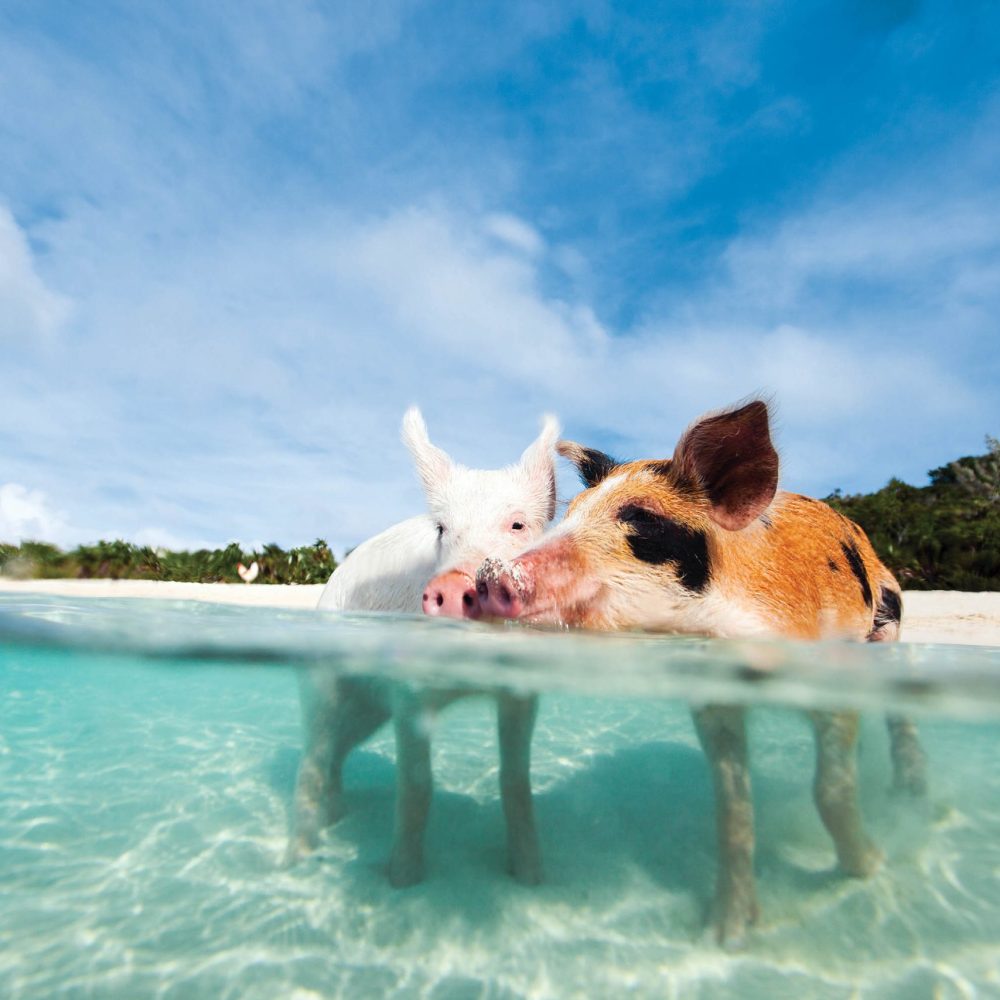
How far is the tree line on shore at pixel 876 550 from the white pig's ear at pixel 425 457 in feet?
39.1

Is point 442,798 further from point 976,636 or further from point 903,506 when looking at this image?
point 903,506

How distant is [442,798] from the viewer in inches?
167

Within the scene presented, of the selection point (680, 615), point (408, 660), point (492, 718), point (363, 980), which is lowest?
point (363, 980)

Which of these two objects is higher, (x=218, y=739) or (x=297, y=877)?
(x=218, y=739)

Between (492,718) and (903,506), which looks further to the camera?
(903,506)

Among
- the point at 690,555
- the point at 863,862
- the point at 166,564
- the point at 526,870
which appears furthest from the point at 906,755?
the point at 166,564

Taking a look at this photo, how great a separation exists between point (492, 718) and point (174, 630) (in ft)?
7.75

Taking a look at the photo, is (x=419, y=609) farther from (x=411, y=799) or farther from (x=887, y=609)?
(x=887, y=609)

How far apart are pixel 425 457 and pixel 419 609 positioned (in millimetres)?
939

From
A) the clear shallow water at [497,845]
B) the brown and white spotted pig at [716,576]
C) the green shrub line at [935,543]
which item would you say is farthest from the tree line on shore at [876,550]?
the brown and white spotted pig at [716,576]

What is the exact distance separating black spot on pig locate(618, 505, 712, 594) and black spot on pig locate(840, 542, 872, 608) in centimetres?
123

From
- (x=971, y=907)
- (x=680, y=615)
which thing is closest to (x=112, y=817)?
(x=680, y=615)

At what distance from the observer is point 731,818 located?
2.90 metres

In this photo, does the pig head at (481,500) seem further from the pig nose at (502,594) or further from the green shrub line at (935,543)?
the green shrub line at (935,543)
